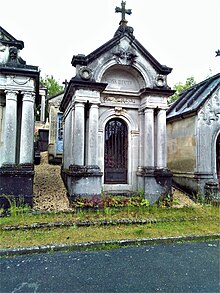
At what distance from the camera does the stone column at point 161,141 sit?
897 cm

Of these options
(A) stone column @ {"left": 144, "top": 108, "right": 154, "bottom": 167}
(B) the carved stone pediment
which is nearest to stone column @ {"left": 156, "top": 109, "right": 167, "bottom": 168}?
(A) stone column @ {"left": 144, "top": 108, "right": 154, "bottom": 167}

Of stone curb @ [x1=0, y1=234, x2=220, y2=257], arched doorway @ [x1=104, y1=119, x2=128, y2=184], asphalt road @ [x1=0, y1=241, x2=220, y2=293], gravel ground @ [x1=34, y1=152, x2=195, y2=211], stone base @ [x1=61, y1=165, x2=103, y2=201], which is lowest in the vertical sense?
asphalt road @ [x1=0, y1=241, x2=220, y2=293]

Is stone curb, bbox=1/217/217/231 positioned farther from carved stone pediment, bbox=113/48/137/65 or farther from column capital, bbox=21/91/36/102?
carved stone pediment, bbox=113/48/137/65

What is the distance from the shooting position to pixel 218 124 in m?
10.2

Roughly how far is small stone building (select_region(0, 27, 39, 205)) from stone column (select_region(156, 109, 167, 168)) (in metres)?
4.70

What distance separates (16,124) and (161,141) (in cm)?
536

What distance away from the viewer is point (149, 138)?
8.94 meters

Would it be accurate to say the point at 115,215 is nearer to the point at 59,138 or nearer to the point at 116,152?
the point at 116,152

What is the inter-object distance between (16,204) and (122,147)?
4464mm

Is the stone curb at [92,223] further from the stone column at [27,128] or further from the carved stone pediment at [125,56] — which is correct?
the carved stone pediment at [125,56]

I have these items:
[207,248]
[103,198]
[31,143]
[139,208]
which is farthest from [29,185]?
[207,248]

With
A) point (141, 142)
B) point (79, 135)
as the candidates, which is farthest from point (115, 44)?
point (141, 142)

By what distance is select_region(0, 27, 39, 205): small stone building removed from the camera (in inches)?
287

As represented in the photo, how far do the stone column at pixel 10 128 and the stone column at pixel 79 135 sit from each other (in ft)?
6.49
